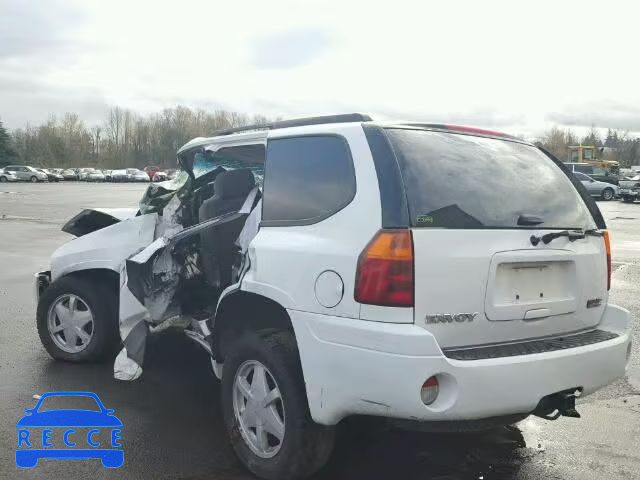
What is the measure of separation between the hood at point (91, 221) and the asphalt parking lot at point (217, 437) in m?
1.15

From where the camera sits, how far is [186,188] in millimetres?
4953

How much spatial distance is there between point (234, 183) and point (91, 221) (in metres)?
1.85

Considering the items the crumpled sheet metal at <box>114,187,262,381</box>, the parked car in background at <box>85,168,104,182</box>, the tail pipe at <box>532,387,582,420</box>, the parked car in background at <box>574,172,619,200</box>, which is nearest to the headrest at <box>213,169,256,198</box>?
the crumpled sheet metal at <box>114,187,262,381</box>

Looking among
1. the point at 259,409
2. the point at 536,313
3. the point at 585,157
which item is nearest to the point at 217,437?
the point at 259,409

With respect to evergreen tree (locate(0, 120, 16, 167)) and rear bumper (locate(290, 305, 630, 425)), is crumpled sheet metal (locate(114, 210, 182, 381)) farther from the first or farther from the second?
evergreen tree (locate(0, 120, 16, 167))

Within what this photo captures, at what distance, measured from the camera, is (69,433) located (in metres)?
3.94

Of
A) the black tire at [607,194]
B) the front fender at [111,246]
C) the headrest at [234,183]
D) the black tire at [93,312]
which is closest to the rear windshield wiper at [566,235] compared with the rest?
the headrest at [234,183]

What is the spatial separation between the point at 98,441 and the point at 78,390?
90 centimetres

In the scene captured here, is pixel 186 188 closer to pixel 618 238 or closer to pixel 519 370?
pixel 519 370

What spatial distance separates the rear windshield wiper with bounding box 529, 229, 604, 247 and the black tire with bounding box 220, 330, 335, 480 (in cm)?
138

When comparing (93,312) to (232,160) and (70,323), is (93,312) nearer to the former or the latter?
(70,323)

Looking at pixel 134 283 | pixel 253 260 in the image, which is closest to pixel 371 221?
pixel 253 260

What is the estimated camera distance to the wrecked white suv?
9.36 feet

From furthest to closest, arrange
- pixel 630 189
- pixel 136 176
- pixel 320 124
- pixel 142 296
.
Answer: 1. pixel 136 176
2. pixel 630 189
3. pixel 142 296
4. pixel 320 124
